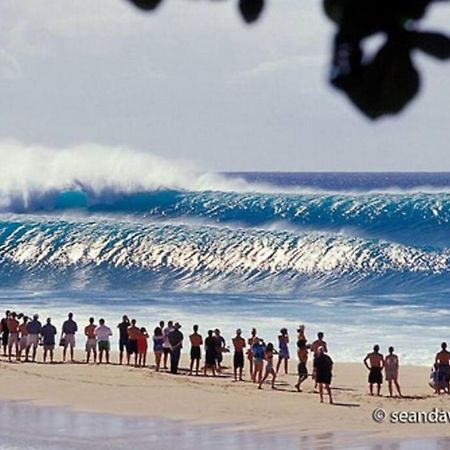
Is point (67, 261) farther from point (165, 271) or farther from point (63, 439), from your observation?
point (63, 439)

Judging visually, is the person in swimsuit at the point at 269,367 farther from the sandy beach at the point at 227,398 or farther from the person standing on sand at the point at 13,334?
the person standing on sand at the point at 13,334

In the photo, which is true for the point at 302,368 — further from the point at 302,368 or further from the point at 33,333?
the point at 33,333

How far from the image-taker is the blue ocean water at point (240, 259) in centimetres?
2600

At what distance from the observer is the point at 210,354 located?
57.1 ft

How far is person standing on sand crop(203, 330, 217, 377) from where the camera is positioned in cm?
1733

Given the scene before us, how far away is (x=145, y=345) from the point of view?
18234 mm

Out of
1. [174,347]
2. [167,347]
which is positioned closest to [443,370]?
[174,347]

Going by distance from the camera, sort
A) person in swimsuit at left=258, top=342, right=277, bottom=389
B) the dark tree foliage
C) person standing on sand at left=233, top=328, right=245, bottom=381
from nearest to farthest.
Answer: the dark tree foliage < person in swimsuit at left=258, top=342, right=277, bottom=389 < person standing on sand at left=233, top=328, right=245, bottom=381

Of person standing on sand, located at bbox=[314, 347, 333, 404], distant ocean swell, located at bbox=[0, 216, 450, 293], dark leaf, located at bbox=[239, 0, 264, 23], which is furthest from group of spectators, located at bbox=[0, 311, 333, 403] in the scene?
distant ocean swell, located at bbox=[0, 216, 450, 293]

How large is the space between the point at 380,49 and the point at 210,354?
16154 millimetres

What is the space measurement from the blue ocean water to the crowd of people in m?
2.47

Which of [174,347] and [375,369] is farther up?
[174,347]

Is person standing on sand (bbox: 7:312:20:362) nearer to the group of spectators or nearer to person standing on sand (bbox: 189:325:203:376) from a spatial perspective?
the group of spectators

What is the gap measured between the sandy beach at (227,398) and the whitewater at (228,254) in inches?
128
